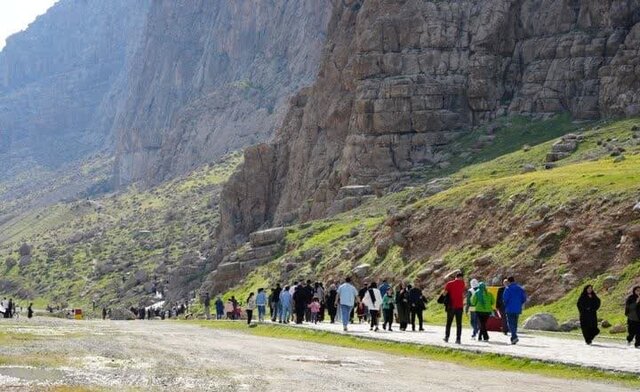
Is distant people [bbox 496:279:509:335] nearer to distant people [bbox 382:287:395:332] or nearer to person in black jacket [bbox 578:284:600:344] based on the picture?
person in black jacket [bbox 578:284:600:344]

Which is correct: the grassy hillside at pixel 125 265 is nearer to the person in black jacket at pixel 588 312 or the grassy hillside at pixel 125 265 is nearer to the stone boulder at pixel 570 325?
the stone boulder at pixel 570 325

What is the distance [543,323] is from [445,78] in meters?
67.8

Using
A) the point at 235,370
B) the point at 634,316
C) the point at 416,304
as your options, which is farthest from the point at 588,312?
the point at 235,370

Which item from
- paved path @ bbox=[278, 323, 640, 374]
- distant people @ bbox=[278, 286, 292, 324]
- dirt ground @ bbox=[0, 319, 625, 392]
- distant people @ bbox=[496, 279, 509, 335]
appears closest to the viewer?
dirt ground @ bbox=[0, 319, 625, 392]

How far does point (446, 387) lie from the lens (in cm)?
2338

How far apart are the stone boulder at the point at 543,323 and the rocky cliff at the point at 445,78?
2156 inches

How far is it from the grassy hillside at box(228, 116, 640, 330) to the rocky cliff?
923 centimetres

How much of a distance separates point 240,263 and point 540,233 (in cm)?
4926

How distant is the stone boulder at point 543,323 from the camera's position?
41.3 m

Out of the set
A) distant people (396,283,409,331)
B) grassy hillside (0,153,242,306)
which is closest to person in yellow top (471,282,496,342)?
distant people (396,283,409,331)

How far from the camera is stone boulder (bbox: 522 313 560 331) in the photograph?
136ft

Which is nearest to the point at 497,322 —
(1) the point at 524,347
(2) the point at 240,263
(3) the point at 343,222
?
(1) the point at 524,347

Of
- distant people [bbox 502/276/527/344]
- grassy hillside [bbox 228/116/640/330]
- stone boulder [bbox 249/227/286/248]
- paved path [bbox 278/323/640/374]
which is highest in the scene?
A: stone boulder [bbox 249/227/286/248]

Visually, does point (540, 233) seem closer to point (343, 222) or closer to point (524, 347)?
point (524, 347)
